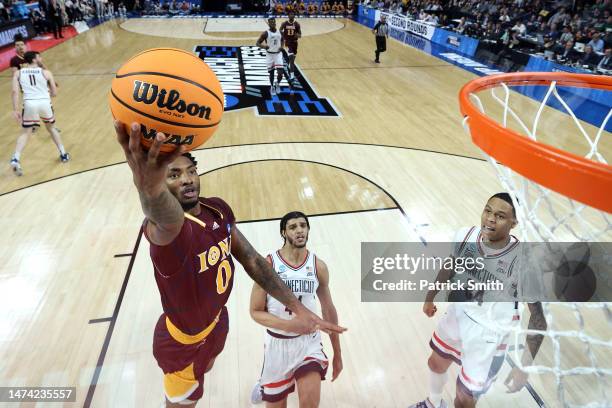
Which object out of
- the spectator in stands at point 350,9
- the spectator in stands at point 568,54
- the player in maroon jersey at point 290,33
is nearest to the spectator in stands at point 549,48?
the spectator in stands at point 568,54

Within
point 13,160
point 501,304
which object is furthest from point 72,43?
point 501,304

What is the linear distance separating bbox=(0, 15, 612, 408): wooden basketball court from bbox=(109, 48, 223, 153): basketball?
2199 millimetres

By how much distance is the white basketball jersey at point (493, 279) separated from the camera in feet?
7.93

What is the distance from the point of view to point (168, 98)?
4.98ft

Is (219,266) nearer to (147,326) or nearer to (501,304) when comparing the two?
(501,304)

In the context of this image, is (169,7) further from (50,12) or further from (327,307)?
(327,307)

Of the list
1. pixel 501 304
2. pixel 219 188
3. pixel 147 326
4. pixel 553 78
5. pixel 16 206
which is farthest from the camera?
pixel 219 188

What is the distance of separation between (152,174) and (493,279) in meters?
2.11

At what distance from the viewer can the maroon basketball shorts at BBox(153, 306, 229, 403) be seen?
7.24 ft

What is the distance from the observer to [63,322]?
3.64 meters

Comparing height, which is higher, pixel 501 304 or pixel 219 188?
pixel 501 304

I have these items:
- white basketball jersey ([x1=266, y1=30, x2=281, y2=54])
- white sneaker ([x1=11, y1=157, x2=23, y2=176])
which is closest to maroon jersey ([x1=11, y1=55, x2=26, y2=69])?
white sneaker ([x1=11, y1=157, x2=23, y2=176])

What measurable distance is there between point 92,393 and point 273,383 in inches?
58.8

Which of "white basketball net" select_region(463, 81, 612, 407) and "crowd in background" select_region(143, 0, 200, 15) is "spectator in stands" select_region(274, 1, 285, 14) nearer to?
"crowd in background" select_region(143, 0, 200, 15)
